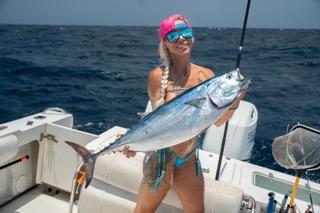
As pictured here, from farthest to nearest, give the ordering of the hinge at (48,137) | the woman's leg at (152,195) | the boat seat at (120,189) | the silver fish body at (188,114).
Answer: the hinge at (48,137) → the boat seat at (120,189) → the woman's leg at (152,195) → the silver fish body at (188,114)

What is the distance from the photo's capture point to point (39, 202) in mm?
3764

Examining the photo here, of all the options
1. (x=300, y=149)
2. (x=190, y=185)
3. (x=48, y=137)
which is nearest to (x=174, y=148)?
(x=190, y=185)

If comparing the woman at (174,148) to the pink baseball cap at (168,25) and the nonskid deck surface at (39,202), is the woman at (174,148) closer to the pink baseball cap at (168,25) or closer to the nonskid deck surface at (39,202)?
the pink baseball cap at (168,25)

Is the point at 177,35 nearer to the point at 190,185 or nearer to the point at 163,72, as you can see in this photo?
the point at 163,72

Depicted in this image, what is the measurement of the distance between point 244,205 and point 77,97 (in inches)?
310

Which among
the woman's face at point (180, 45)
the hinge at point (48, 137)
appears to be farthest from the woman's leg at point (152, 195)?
the hinge at point (48, 137)

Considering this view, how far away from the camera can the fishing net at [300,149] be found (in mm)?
2447

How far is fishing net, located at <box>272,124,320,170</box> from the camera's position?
2447 mm

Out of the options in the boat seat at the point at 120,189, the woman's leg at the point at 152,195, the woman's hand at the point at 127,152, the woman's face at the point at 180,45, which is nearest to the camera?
the woman's hand at the point at 127,152

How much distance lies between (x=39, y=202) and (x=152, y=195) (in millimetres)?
1884

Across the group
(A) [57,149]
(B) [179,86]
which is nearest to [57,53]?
(A) [57,149]

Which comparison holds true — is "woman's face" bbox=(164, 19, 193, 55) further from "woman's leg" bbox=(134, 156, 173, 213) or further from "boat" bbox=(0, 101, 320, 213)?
"boat" bbox=(0, 101, 320, 213)

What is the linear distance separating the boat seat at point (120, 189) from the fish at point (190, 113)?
79 cm

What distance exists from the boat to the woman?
0.76 feet
